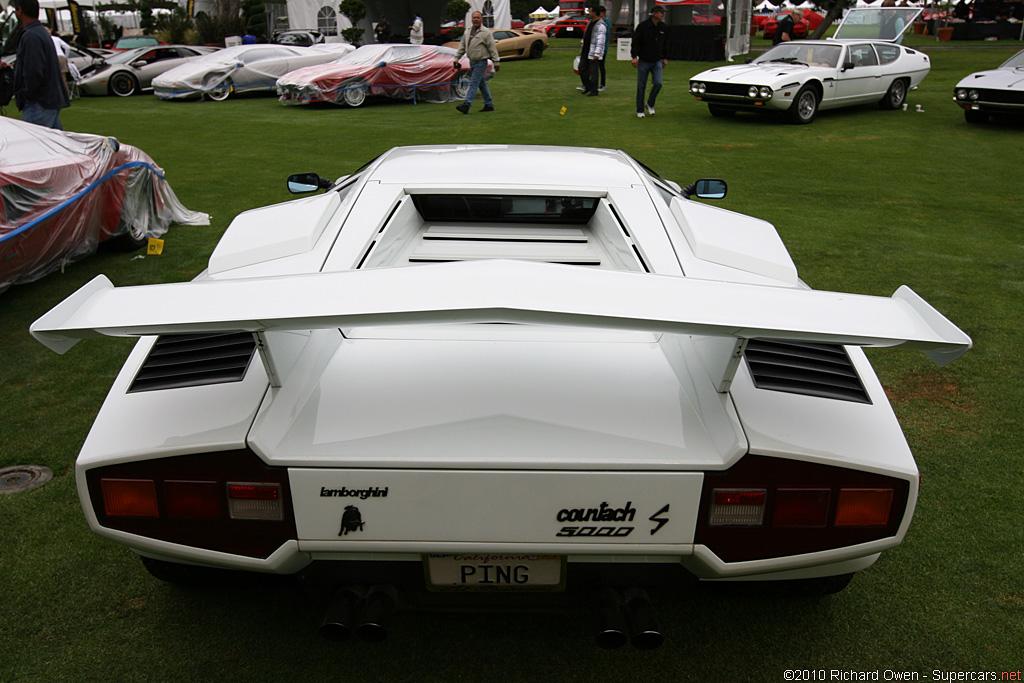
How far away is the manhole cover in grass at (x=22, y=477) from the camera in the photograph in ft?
9.51

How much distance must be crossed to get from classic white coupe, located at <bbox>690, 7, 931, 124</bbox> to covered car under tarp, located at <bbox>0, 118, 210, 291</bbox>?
29.3 feet

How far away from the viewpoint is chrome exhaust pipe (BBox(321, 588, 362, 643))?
170 centimetres

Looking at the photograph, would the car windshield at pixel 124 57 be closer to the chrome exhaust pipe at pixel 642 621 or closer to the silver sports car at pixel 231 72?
the silver sports car at pixel 231 72

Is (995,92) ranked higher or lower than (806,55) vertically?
lower

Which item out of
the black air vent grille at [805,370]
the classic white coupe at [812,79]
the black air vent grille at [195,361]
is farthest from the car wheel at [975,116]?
the black air vent grille at [195,361]

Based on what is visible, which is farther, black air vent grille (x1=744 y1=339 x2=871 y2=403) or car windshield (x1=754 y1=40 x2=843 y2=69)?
car windshield (x1=754 y1=40 x2=843 y2=69)

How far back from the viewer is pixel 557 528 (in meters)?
1.69

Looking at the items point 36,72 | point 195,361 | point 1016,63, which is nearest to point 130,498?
point 195,361

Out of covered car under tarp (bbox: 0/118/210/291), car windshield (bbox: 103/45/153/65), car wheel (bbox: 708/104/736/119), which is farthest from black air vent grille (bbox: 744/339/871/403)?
car windshield (bbox: 103/45/153/65)

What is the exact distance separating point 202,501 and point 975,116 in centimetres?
1379

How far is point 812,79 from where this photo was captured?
12102mm

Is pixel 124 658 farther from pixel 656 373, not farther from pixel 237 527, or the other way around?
pixel 656 373

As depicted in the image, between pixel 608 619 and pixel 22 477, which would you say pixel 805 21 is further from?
pixel 608 619

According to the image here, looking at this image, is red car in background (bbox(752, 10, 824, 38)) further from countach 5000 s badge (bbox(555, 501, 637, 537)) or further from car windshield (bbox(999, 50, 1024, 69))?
countach 5000 s badge (bbox(555, 501, 637, 537))
